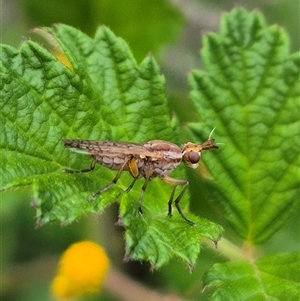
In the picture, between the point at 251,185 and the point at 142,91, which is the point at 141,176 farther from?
the point at 251,185

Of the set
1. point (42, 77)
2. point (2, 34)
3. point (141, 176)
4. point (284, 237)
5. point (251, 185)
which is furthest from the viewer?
point (2, 34)

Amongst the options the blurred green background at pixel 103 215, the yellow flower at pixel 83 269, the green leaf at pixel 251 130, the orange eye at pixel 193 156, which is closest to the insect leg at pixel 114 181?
the orange eye at pixel 193 156

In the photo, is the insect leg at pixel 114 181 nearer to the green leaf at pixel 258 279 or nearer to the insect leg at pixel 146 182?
the insect leg at pixel 146 182

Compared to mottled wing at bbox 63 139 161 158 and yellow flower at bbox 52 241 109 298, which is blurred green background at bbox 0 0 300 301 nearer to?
yellow flower at bbox 52 241 109 298

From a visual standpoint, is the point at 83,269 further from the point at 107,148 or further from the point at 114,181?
the point at 107,148

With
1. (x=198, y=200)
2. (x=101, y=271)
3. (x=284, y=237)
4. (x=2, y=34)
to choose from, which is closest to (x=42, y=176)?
(x=101, y=271)
